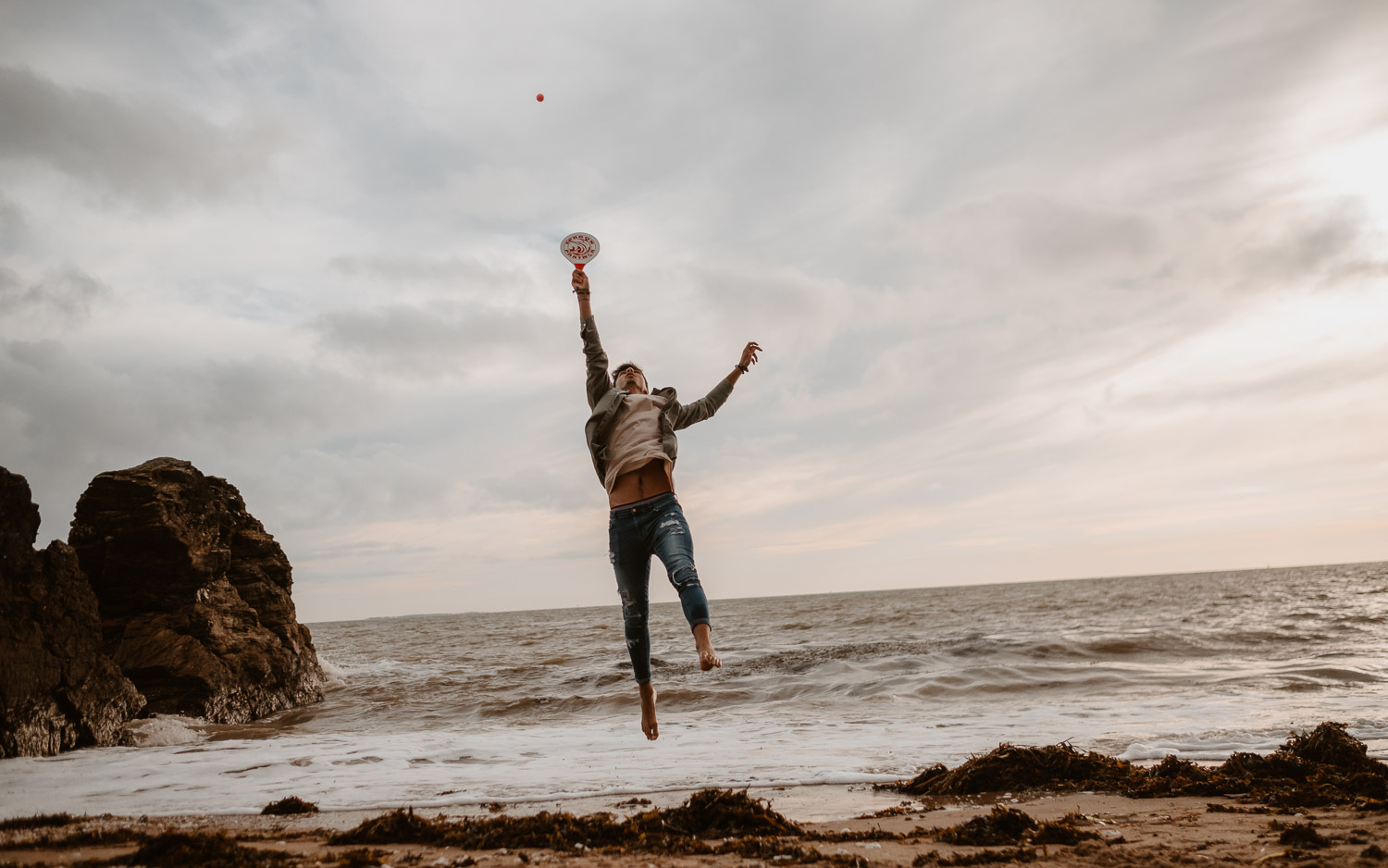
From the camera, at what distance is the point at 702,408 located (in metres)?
5.41

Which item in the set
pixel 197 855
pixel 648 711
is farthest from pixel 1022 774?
pixel 197 855

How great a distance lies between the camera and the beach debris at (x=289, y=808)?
567cm

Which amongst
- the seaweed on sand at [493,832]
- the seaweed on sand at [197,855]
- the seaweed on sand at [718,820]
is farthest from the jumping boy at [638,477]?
the seaweed on sand at [197,855]

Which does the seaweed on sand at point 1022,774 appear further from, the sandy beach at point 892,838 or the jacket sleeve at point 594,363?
the jacket sleeve at point 594,363

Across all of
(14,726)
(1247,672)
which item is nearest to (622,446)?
(14,726)

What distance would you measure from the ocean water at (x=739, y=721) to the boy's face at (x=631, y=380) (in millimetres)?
3309

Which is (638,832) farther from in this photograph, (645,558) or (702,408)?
(702,408)

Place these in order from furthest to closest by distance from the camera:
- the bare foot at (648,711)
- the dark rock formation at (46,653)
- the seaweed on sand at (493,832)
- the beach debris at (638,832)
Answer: the dark rock formation at (46,653) → the bare foot at (648,711) → the seaweed on sand at (493,832) → the beach debris at (638,832)

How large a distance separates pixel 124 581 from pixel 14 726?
4391mm

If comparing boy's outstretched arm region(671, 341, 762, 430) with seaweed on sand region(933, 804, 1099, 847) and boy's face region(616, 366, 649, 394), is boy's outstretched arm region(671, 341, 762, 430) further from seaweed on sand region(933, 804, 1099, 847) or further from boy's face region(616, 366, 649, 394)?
seaweed on sand region(933, 804, 1099, 847)

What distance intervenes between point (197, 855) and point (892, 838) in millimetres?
3520

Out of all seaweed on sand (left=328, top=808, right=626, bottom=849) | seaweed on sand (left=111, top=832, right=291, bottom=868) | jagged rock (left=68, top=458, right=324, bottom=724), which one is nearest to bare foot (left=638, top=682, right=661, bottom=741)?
seaweed on sand (left=328, top=808, right=626, bottom=849)

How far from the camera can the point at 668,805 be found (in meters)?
5.73

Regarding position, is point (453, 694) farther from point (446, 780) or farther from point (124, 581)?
point (446, 780)
